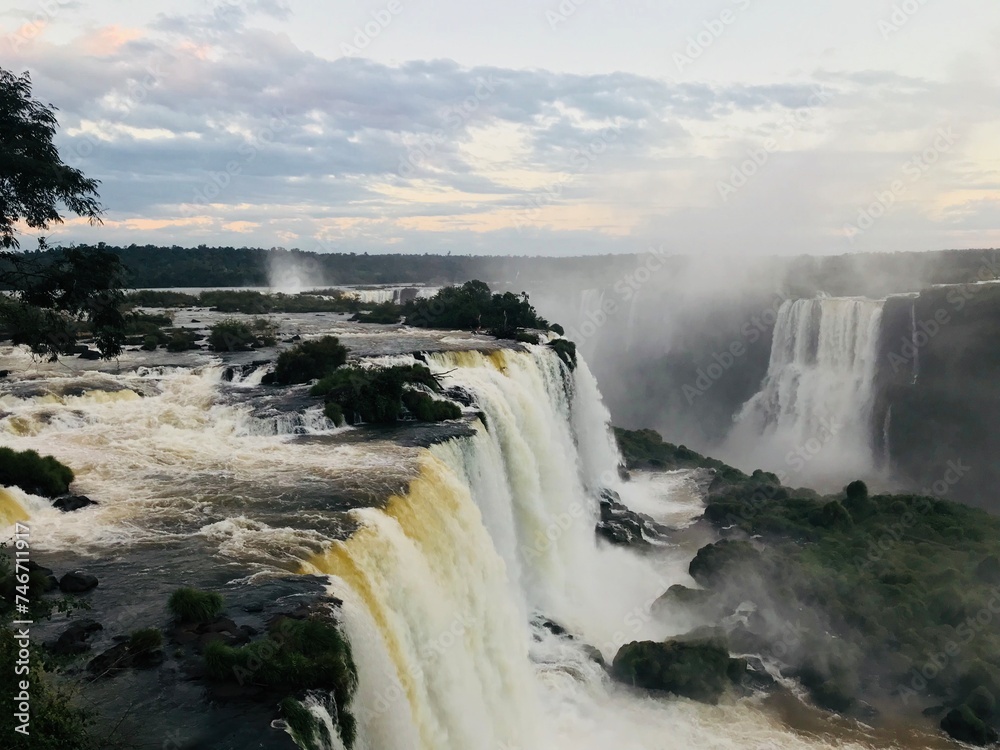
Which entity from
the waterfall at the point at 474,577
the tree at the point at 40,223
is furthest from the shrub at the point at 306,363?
the tree at the point at 40,223

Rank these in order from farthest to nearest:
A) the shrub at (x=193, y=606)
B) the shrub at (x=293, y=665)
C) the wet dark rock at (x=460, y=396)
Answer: the wet dark rock at (x=460, y=396) → the shrub at (x=193, y=606) → the shrub at (x=293, y=665)

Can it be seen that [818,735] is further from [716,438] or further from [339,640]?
[716,438]

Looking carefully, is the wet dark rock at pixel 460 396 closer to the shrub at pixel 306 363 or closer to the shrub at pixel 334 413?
the shrub at pixel 334 413

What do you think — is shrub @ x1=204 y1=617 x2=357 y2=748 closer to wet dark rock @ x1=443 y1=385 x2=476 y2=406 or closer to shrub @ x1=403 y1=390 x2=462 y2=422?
shrub @ x1=403 y1=390 x2=462 y2=422

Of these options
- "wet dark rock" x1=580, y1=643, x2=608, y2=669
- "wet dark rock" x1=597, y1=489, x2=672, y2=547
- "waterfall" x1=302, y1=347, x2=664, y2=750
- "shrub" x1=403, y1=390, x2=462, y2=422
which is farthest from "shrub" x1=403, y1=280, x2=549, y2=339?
"wet dark rock" x1=580, y1=643, x2=608, y2=669

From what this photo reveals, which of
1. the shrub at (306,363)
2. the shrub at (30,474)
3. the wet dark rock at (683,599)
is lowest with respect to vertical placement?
the wet dark rock at (683,599)

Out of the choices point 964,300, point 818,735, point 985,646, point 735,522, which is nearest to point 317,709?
point 818,735

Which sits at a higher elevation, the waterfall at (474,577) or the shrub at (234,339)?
the shrub at (234,339)

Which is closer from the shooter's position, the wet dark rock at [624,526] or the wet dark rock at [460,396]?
the wet dark rock at [460,396]
